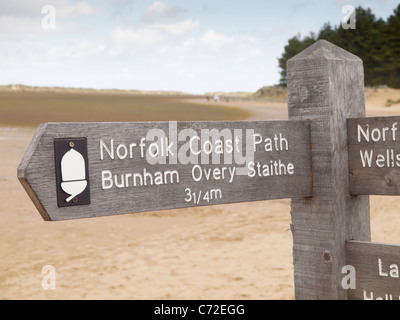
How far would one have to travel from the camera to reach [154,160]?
203 cm

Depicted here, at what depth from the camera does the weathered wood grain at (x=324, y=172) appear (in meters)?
2.42

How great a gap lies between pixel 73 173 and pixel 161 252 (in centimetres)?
541

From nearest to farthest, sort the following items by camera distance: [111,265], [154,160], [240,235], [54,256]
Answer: [154,160] < [111,265] < [54,256] < [240,235]

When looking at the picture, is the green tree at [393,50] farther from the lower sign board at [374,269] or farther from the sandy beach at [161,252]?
the lower sign board at [374,269]

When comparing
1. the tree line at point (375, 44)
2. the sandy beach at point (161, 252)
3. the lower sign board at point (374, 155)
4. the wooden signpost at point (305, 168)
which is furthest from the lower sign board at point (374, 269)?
the tree line at point (375, 44)

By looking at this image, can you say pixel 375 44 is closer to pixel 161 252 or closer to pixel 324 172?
pixel 161 252

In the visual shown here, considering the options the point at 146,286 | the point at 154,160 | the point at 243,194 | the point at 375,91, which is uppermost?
the point at 375,91

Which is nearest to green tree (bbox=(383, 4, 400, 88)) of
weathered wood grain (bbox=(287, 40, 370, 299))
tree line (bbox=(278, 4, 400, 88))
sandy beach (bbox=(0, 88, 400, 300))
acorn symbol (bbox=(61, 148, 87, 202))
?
tree line (bbox=(278, 4, 400, 88))

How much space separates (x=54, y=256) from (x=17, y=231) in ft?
5.62

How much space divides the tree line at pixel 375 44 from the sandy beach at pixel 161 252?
128 ft

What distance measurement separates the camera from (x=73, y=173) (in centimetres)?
184

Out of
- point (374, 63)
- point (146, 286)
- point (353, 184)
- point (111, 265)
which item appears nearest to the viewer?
point (353, 184)

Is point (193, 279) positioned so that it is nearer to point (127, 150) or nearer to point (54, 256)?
point (54, 256)

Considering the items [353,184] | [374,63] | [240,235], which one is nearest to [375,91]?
[374,63]
